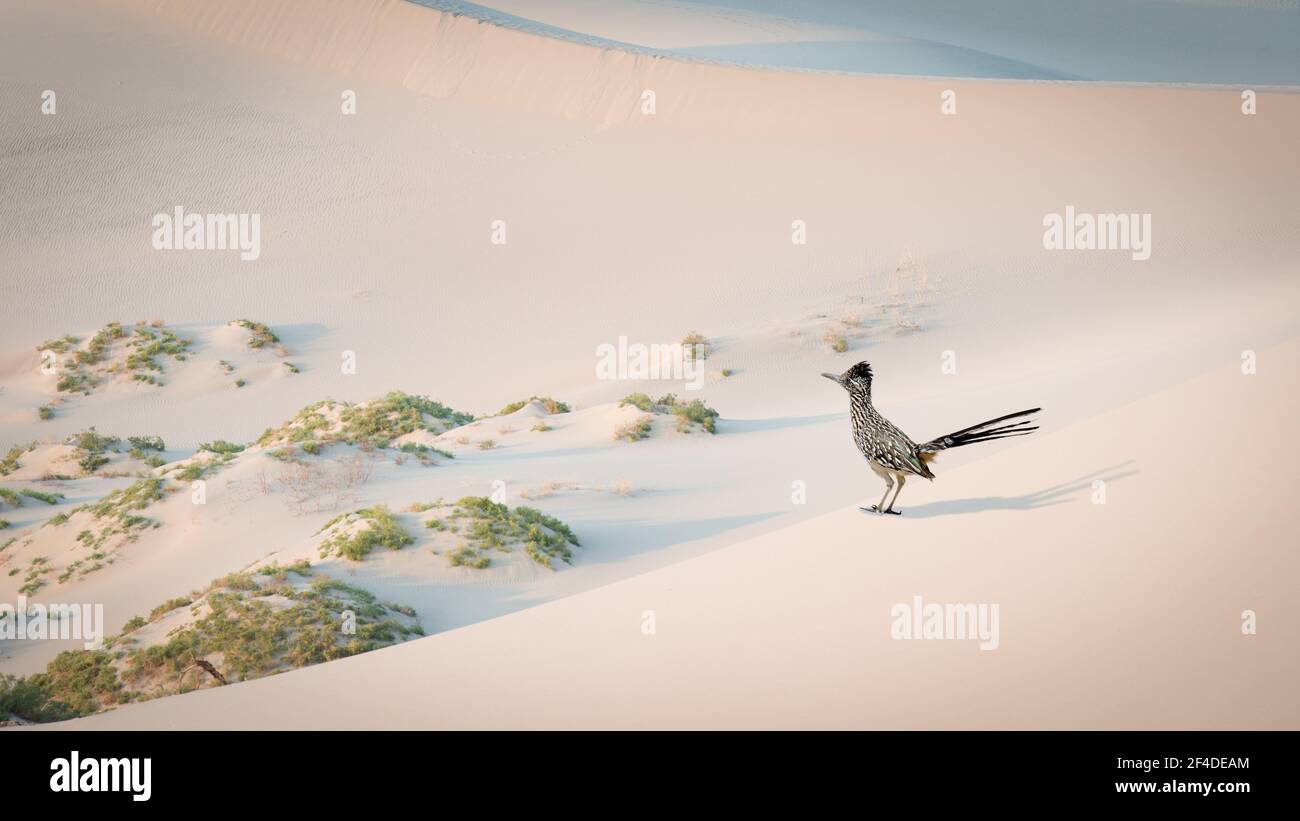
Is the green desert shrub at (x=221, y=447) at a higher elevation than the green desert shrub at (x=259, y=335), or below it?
below

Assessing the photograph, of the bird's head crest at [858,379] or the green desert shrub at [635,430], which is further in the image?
the green desert shrub at [635,430]

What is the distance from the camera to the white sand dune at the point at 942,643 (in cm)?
393

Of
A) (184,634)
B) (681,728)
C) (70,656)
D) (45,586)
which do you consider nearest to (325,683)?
(681,728)

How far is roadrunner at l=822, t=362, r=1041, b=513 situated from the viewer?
568cm

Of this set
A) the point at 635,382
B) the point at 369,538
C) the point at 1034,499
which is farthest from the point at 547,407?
the point at 1034,499

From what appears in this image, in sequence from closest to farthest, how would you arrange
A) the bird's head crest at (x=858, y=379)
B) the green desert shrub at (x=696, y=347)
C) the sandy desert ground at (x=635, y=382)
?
the sandy desert ground at (x=635, y=382), the bird's head crest at (x=858, y=379), the green desert shrub at (x=696, y=347)

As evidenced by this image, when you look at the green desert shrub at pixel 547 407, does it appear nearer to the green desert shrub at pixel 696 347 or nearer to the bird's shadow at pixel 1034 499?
the green desert shrub at pixel 696 347

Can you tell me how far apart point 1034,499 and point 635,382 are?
477 inches

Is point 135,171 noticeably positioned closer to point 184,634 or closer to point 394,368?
point 394,368

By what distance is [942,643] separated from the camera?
4.25m

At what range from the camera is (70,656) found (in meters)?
8.55

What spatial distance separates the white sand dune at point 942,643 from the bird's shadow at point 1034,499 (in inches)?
0.6

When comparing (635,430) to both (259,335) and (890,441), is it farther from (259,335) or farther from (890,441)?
(259,335)

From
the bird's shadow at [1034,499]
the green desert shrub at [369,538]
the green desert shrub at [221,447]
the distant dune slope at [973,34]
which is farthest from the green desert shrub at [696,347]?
the distant dune slope at [973,34]
